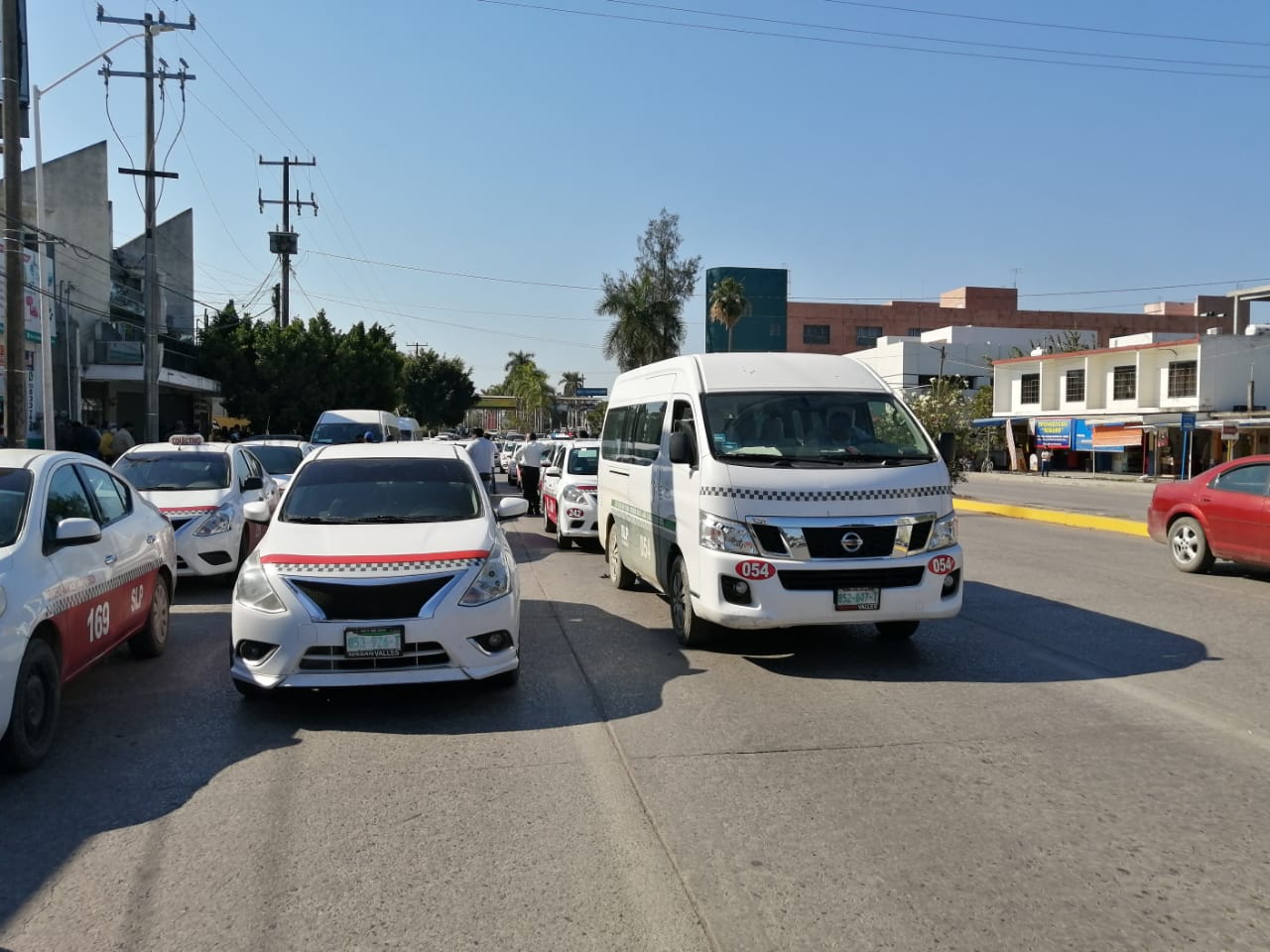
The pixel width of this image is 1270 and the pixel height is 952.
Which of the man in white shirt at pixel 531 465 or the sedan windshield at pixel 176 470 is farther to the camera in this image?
the man in white shirt at pixel 531 465

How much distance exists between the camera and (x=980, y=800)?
4.96 m

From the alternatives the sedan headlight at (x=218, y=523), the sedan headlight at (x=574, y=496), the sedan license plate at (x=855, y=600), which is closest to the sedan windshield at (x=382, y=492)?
the sedan license plate at (x=855, y=600)

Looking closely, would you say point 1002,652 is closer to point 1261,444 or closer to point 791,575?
point 791,575

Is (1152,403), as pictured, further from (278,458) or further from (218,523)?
(218,523)

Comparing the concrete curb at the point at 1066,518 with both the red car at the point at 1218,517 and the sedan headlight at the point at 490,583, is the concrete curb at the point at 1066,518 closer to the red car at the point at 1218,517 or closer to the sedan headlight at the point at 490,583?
the red car at the point at 1218,517

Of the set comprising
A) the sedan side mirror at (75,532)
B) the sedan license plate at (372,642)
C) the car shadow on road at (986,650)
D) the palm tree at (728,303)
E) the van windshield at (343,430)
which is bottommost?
the car shadow on road at (986,650)

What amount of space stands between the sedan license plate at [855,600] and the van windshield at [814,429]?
0.99m

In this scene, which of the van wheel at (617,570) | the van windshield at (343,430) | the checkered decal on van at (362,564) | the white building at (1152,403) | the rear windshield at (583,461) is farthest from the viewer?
the white building at (1152,403)

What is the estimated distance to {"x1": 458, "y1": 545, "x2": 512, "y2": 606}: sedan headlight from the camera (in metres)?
6.47

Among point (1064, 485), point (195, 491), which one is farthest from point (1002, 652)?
point (1064, 485)

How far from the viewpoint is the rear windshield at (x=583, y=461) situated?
54.7 feet

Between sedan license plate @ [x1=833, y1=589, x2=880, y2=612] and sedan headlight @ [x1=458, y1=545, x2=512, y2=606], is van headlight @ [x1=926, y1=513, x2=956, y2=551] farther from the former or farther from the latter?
sedan headlight @ [x1=458, y1=545, x2=512, y2=606]

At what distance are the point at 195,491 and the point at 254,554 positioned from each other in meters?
5.78

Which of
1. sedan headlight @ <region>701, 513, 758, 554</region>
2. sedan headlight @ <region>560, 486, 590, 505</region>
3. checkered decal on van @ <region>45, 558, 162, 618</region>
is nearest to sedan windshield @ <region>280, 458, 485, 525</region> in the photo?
checkered decal on van @ <region>45, 558, 162, 618</region>
